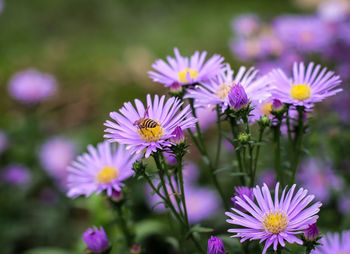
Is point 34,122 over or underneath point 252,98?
over

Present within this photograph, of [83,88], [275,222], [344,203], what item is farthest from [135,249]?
[83,88]

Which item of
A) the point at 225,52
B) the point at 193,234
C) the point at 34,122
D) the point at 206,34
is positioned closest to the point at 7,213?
the point at 34,122

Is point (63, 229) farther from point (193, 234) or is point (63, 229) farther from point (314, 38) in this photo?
point (314, 38)

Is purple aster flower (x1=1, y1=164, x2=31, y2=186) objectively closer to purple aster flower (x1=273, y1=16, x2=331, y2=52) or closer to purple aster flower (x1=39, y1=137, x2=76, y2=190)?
purple aster flower (x1=39, y1=137, x2=76, y2=190)

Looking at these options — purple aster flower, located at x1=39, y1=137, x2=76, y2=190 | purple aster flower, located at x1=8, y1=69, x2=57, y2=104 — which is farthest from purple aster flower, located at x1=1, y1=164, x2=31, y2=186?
purple aster flower, located at x1=8, y1=69, x2=57, y2=104

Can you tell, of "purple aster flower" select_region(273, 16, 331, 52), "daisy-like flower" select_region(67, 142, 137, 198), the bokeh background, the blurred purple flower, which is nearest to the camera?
"daisy-like flower" select_region(67, 142, 137, 198)

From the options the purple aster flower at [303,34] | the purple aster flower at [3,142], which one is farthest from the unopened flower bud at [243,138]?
the purple aster flower at [3,142]

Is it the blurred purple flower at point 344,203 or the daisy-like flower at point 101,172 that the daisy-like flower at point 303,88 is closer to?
the daisy-like flower at point 101,172
